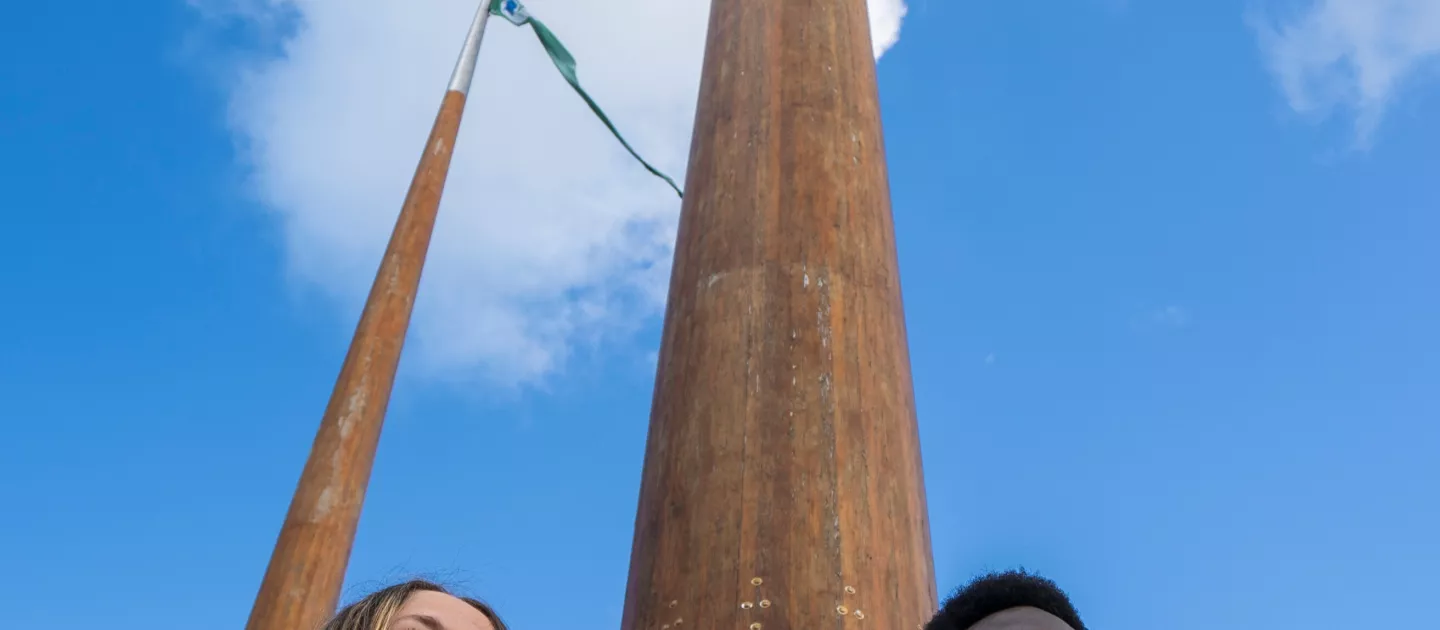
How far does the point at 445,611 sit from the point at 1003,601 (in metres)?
0.77

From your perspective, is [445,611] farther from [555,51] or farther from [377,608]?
[555,51]

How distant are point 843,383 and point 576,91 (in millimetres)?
8730

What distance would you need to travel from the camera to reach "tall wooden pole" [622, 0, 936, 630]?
1.63 m

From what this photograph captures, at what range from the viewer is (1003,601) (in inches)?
56.5

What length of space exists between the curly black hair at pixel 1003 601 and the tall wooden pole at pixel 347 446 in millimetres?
2895

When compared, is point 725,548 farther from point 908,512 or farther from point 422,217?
point 422,217

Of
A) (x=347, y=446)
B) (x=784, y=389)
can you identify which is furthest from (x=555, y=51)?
(x=784, y=389)

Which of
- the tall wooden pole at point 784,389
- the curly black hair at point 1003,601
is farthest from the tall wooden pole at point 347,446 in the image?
the curly black hair at point 1003,601

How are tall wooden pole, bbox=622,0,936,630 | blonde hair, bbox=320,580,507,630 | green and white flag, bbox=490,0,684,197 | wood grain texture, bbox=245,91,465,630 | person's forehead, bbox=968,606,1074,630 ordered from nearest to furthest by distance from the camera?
1. person's forehead, bbox=968,606,1074,630
2. blonde hair, bbox=320,580,507,630
3. tall wooden pole, bbox=622,0,936,630
4. wood grain texture, bbox=245,91,465,630
5. green and white flag, bbox=490,0,684,197

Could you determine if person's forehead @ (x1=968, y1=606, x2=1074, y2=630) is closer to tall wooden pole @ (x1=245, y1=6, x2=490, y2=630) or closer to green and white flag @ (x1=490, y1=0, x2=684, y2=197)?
tall wooden pole @ (x1=245, y1=6, x2=490, y2=630)

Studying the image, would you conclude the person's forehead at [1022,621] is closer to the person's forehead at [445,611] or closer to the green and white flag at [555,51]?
the person's forehead at [445,611]

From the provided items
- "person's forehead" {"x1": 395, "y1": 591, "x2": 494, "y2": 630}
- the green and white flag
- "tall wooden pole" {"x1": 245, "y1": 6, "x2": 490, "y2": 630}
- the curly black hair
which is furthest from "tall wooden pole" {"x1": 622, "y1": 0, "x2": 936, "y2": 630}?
the green and white flag

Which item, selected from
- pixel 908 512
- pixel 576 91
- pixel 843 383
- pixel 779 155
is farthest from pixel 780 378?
pixel 576 91

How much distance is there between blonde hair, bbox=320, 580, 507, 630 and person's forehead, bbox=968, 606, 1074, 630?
0.72m
